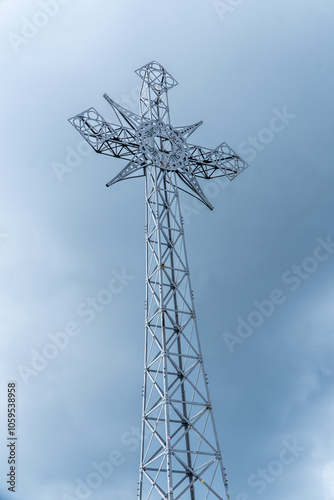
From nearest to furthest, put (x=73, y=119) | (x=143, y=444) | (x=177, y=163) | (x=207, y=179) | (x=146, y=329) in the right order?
1. (x=143, y=444)
2. (x=146, y=329)
3. (x=73, y=119)
4. (x=177, y=163)
5. (x=207, y=179)

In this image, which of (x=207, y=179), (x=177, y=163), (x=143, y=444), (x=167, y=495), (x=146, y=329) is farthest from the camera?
(x=207, y=179)

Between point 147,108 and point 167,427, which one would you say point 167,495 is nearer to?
point 167,427

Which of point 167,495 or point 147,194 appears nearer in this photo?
point 167,495

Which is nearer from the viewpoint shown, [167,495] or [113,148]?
[167,495]

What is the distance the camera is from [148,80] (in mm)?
33562

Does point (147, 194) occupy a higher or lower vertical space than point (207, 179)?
lower

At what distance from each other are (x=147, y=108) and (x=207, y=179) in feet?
18.9

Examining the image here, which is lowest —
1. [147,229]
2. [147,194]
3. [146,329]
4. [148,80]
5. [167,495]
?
[167,495]

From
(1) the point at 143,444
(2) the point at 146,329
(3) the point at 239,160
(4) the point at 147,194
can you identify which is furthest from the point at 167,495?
(3) the point at 239,160

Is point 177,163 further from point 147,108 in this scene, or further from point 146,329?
point 146,329

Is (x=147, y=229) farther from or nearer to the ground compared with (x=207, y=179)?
nearer to the ground

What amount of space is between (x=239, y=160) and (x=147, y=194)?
7810mm

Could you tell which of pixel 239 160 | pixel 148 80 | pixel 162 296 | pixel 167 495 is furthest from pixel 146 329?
pixel 148 80

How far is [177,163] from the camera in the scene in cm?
3127
